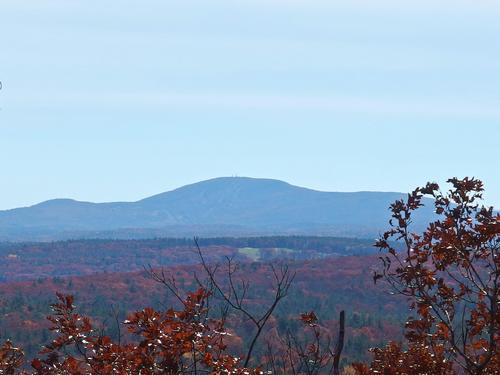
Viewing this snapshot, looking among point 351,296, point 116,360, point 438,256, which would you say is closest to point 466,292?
point 438,256

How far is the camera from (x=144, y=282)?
13750 centimetres

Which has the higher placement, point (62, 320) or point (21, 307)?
point (62, 320)

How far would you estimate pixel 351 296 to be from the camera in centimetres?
12731

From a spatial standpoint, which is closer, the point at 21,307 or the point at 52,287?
the point at 21,307

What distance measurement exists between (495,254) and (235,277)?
144m

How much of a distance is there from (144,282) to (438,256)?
13120 cm

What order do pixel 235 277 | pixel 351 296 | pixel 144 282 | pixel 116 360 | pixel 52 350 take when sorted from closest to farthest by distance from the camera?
pixel 116 360 → pixel 52 350 → pixel 351 296 → pixel 144 282 → pixel 235 277

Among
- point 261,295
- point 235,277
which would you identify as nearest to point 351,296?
point 261,295

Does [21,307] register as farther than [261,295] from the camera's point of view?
No

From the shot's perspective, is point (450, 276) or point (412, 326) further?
point (412, 326)

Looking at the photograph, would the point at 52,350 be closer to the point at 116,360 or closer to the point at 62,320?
the point at 62,320

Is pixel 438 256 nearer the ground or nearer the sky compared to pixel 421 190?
nearer the ground

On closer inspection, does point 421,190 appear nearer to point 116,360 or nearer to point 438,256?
point 438,256

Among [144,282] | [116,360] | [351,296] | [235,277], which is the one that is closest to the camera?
[116,360]
